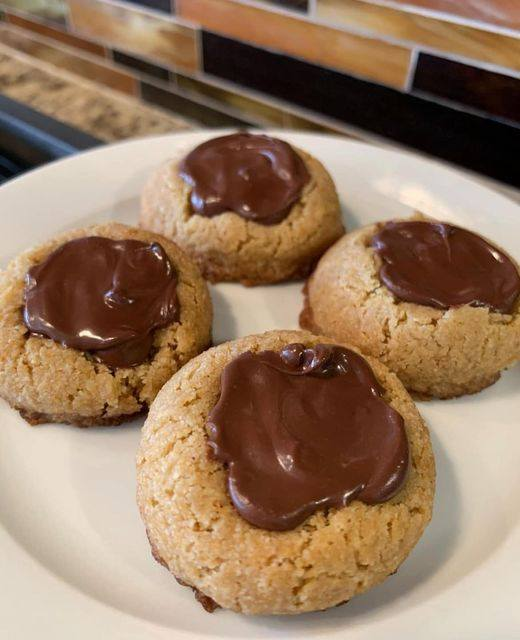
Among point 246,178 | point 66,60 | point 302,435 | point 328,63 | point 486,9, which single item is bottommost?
point 66,60

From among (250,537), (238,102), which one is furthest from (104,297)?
(238,102)

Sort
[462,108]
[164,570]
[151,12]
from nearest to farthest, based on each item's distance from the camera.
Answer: [164,570]
[462,108]
[151,12]

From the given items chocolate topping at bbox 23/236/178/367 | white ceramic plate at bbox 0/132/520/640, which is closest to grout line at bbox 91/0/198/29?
white ceramic plate at bbox 0/132/520/640

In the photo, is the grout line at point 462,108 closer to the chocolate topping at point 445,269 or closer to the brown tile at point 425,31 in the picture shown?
the brown tile at point 425,31

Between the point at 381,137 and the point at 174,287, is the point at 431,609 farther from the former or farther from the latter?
the point at 381,137

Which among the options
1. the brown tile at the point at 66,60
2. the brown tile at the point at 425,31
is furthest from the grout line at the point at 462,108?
the brown tile at the point at 66,60

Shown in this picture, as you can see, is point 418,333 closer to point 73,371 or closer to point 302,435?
point 302,435

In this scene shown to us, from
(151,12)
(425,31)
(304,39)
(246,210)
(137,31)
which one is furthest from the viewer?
(137,31)
